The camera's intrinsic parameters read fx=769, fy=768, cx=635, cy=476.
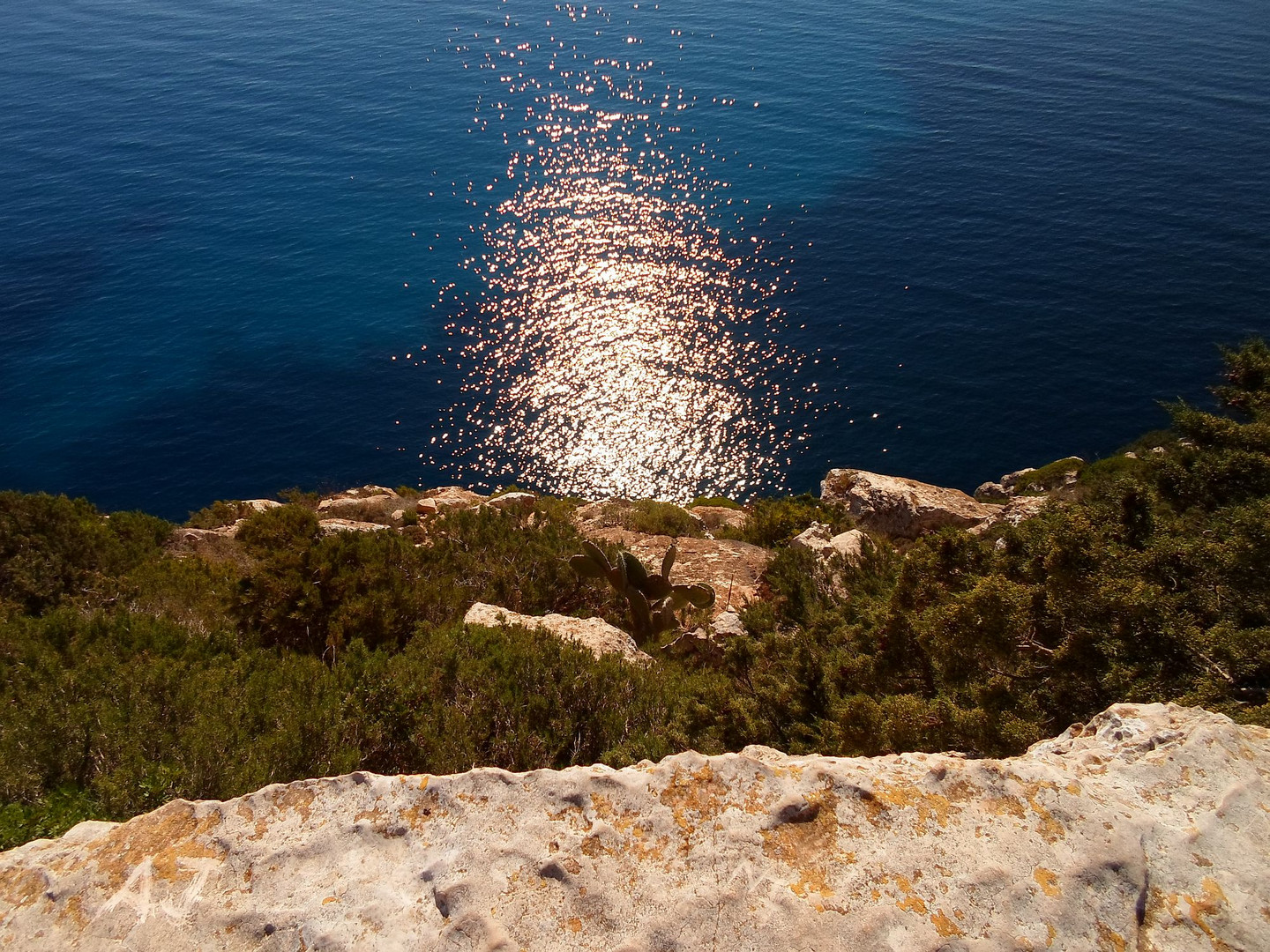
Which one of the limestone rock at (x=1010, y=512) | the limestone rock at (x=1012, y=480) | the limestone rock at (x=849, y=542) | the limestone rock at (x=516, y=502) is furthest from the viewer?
the limestone rock at (x=1012, y=480)

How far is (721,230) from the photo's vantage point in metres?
51.5

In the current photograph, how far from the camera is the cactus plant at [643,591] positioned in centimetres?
1476

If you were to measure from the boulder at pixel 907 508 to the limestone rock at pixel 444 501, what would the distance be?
1330cm

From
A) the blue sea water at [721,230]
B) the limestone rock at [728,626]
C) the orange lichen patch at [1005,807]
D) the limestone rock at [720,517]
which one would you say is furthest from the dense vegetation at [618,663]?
the blue sea water at [721,230]

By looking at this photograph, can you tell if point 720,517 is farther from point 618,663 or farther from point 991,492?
point 618,663

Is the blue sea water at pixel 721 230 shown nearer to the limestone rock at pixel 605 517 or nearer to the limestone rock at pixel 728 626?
the limestone rock at pixel 605 517

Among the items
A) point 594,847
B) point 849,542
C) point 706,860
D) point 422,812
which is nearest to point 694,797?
point 706,860

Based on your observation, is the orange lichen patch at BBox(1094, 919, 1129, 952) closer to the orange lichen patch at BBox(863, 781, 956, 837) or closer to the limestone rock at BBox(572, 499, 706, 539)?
the orange lichen patch at BBox(863, 781, 956, 837)

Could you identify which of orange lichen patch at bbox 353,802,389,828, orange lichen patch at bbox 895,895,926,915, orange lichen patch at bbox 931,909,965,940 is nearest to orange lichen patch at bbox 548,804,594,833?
orange lichen patch at bbox 353,802,389,828

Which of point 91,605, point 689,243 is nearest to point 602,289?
point 689,243

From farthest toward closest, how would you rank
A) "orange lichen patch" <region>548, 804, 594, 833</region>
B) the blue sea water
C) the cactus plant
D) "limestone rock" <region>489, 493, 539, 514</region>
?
the blue sea water
"limestone rock" <region>489, 493, 539, 514</region>
the cactus plant
"orange lichen patch" <region>548, 804, 594, 833</region>

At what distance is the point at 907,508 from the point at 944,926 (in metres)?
22.0

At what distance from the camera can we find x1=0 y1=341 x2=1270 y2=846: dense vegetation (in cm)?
724

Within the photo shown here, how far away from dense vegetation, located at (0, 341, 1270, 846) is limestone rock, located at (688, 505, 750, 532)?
10319mm
